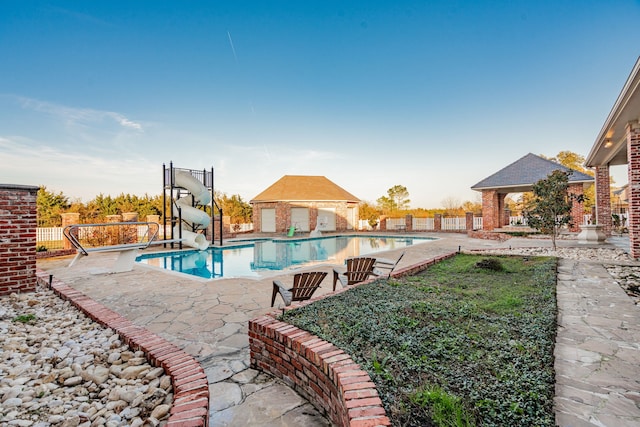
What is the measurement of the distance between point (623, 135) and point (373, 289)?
9.76 m

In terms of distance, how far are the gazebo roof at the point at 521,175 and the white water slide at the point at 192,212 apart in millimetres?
16589

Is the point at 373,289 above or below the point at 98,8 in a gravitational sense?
below

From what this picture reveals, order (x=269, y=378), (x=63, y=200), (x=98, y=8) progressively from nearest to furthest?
(x=269, y=378)
(x=98, y=8)
(x=63, y=200)

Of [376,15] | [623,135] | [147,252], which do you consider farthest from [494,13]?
[147,252]

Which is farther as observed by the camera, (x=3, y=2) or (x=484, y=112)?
(x=484, y=112)

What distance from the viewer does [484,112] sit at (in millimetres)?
16031

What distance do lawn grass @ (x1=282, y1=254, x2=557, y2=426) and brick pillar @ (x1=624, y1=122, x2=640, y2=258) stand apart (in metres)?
5.20

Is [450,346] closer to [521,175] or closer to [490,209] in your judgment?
[490,209]

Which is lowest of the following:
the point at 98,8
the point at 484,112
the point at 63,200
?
the point at 63,200

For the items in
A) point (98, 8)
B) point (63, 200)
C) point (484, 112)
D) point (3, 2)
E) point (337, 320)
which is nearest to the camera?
point (337, 320)

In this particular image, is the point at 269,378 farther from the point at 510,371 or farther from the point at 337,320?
the point at 510,371

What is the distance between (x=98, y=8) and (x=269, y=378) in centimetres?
1205

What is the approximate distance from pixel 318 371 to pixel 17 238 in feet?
19.0

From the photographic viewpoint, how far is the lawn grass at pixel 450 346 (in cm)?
163
